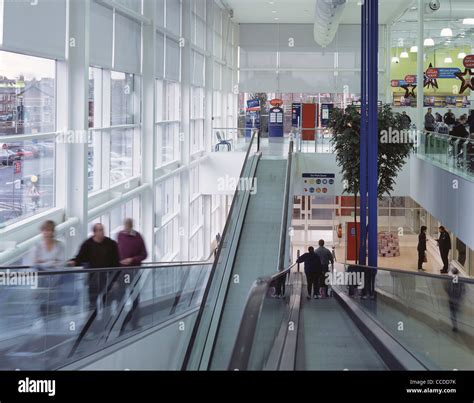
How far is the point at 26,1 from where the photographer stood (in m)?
9.36

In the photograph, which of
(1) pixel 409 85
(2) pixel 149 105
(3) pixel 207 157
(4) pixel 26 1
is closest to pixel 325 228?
(1) pixel 409 85

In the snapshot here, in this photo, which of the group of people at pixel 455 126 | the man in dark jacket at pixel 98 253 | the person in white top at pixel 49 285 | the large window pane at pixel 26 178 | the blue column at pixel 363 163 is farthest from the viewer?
the group of people at pixel 455 126

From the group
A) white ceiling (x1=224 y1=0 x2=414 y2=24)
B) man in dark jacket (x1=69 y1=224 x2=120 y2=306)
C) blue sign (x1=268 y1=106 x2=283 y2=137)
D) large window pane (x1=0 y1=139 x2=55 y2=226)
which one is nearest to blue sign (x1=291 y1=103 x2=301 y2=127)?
blue sign (x1=268 y1=106 x2=283 y2=137)

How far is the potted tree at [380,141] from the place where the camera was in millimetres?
18016

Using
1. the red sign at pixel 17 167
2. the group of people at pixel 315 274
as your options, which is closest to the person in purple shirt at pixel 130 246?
the red sign at pixel 17 167

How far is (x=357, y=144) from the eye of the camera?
1788cm

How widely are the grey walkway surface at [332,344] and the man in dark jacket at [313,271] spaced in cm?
142

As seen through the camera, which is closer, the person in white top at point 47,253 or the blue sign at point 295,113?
the person in white top at point 47,253

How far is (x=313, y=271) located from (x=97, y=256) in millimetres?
Answer: 5233

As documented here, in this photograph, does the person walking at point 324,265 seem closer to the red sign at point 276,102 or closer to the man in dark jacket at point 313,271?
the man in dark jacket at point 313,271

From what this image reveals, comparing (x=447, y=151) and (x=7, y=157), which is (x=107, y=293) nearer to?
(x=7, y=157)

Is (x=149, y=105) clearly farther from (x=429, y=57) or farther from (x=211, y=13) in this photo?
(x=429, y=57)

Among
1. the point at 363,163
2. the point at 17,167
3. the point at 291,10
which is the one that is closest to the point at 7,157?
→ the point at 17,167

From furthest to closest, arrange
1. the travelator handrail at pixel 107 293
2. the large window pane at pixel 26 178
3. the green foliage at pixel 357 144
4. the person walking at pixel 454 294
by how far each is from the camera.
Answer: the green foliage at pixel 357 144 → the large window pane at pixel 26 178 → the person walking at pixel 454 294 → the travelator handrail at pixel 107 293
